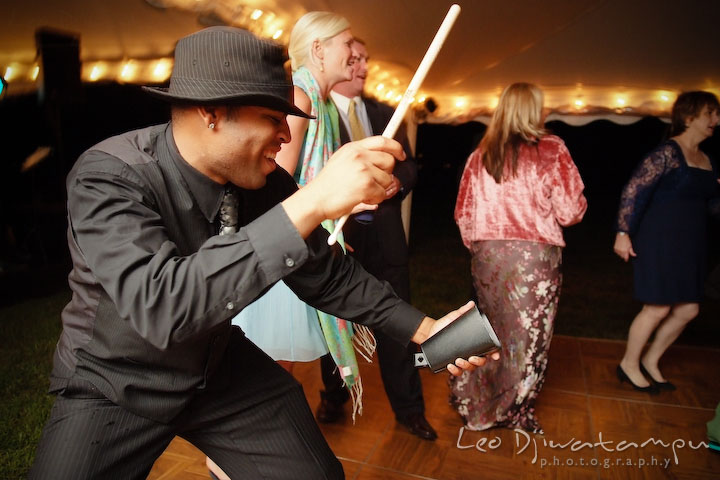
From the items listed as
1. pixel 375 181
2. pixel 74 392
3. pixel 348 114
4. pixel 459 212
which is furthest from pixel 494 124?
pixel 74 392

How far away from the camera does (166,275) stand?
88 cm

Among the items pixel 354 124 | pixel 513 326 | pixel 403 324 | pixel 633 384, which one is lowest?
pixel 633 384

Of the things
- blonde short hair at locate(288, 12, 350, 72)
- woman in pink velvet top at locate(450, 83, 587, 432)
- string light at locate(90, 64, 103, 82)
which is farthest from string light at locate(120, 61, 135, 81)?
woman in pink velvet top at locate(450, 83, 587, 432)

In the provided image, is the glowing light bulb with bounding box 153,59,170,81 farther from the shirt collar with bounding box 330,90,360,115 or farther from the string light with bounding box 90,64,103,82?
the shirt collar with bounding box 330,90,360,115

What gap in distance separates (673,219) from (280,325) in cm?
233

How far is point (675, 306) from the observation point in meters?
3.24

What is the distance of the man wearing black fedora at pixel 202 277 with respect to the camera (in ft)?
2.97

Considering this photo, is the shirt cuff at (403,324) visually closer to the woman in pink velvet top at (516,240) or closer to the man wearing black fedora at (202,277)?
the man wearing black fedora at (202,277)

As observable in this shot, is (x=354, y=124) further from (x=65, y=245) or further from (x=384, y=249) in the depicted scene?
(x=65, y=245)

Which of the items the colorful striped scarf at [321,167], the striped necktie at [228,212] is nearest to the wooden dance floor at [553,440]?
the colorful striped scarf at [321,167]

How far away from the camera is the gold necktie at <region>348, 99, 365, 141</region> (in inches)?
101

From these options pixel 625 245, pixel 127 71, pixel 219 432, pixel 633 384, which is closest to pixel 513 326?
pixel 625 245

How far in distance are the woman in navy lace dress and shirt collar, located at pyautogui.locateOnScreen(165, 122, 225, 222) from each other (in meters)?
2.59

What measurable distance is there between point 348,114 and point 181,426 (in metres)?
1.70
